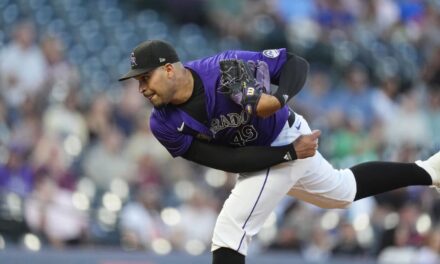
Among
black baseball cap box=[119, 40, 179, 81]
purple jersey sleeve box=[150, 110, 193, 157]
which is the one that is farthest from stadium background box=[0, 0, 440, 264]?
black baseball cap box=[119, 40, 179, 81]

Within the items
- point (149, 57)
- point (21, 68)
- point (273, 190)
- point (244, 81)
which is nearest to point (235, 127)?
point (244, 81)

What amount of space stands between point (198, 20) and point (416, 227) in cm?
590

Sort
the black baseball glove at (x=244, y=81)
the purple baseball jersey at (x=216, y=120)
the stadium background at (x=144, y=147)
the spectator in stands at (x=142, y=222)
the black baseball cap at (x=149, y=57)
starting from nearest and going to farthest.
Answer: the black baseball glove at (x=244, y=81) < the black baseball cap at (x=149, y=57) < the purple baseball jersey at (x=216, y=120) < the stadium background at (x=144, y=147) < the spectator in stands at (x=142, y=222)

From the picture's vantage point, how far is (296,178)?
7.01 meters

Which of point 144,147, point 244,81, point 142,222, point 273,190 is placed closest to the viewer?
point 244,81

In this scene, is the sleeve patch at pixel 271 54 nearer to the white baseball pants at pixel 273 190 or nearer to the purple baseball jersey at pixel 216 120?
the purple baseball jersey at pixel 216 120

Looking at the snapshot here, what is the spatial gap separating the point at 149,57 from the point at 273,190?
3.90 feet

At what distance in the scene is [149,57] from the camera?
21.5 feet

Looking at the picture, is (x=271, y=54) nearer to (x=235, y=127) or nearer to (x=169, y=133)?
(x=235, y=127)

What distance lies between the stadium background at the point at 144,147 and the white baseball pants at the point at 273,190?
3.37 meters

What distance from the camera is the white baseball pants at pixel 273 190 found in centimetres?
685

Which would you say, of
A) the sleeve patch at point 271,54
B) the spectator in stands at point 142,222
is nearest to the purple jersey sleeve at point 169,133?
the sleeve patch at point 271,54

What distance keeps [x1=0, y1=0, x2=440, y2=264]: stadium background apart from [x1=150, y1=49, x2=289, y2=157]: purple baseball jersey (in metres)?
3.42

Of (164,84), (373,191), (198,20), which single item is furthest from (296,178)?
(198,20)
